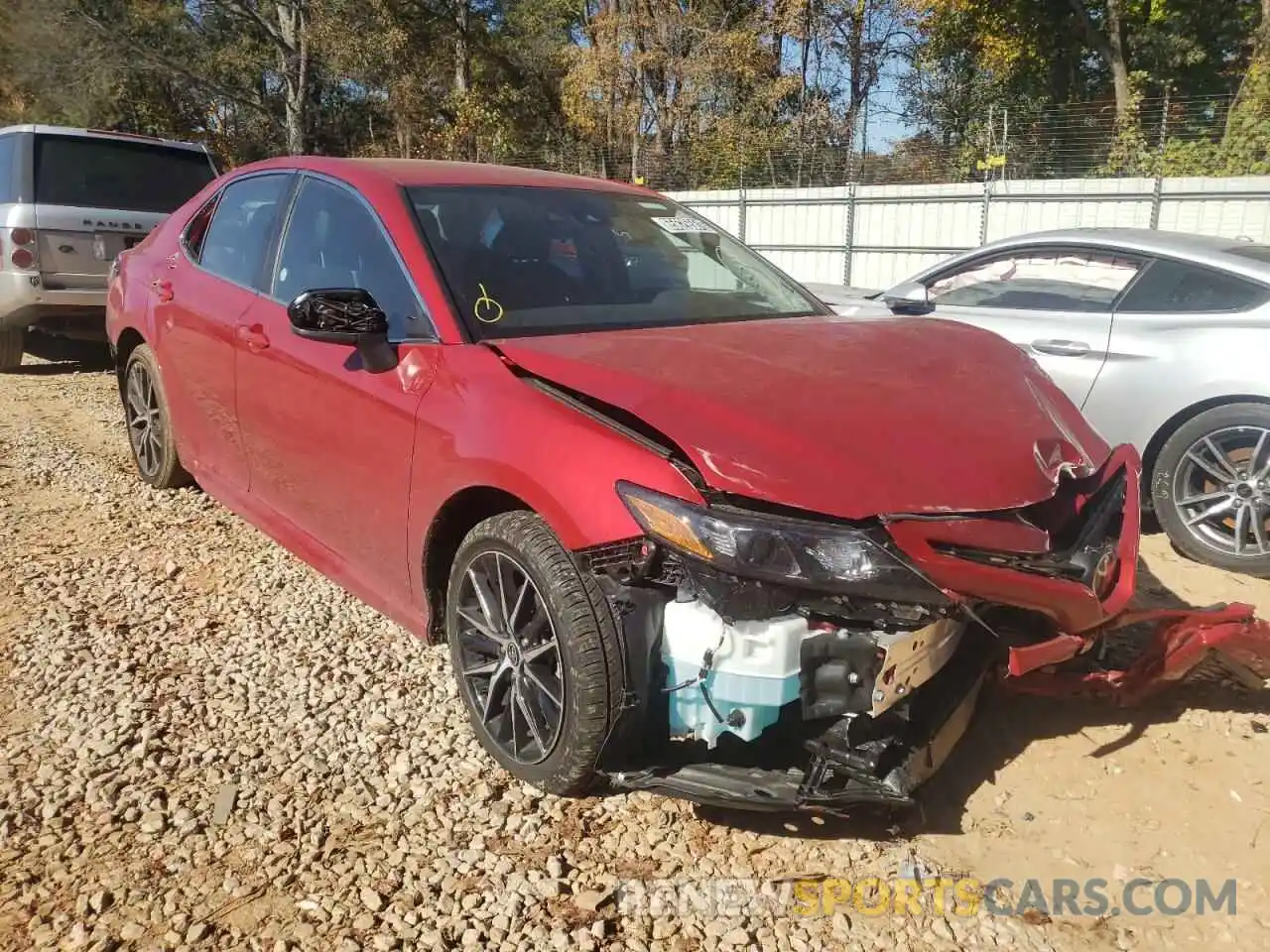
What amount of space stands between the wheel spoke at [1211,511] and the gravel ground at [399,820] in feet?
4.96

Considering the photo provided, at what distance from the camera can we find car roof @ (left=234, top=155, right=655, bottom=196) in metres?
3.41

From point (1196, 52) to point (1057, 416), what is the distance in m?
27.5

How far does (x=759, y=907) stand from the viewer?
2287 millimetres

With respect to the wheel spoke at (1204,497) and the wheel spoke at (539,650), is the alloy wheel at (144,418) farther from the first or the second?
the wheel spoke at (1204,497)

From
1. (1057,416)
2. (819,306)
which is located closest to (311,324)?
(819,306)

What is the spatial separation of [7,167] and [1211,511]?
8622mm

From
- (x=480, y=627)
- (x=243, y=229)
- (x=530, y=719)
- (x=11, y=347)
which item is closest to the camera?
(x=530, y=719)

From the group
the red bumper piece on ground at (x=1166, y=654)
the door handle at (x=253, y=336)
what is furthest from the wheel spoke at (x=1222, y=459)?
the door handle at (x=253, y=336)

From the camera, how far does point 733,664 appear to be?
2207mm

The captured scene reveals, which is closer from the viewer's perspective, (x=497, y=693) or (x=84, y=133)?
(x=497, y=693)

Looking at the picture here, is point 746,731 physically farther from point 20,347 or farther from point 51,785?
point 20,347

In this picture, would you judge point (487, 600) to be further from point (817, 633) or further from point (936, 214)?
point (936, 214)

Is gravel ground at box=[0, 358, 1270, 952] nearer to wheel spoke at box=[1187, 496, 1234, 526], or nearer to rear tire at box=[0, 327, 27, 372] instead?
wheel spoke at box=[1187, 496, 1234, 526]

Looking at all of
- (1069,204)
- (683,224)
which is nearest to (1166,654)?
(683,224)
